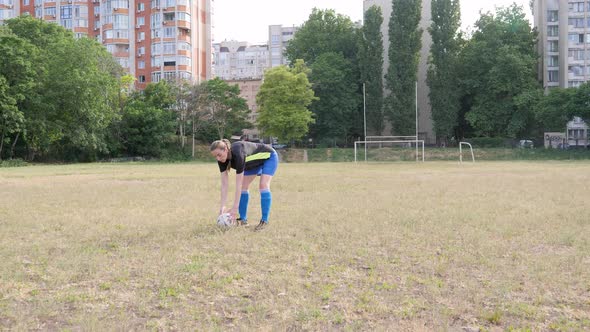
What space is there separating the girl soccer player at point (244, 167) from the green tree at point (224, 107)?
1873 inches

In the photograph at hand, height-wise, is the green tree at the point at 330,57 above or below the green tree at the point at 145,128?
above

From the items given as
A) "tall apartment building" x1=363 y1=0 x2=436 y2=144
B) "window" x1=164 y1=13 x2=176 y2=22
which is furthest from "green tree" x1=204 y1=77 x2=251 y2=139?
"window" x1=164 y1=13 x2=176 y2=22

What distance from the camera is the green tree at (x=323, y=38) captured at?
62.1 m

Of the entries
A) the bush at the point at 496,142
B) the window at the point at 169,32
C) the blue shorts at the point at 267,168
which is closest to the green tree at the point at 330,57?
the bush at the point at 496,142

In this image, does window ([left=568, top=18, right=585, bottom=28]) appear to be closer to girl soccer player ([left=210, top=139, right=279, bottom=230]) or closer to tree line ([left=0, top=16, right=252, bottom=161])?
tree line ([left=0, top=16, right=252, bottom=161])

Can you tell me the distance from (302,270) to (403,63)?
171ft

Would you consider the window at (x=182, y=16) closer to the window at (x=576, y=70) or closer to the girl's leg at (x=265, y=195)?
the window at (x=576, y=70)

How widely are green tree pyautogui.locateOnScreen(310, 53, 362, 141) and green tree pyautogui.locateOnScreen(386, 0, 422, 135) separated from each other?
440 cm

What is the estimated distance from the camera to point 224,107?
2239 inches

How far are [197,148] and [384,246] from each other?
52.2 metres

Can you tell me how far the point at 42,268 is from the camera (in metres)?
6.32

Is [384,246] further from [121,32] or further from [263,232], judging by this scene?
[121,32]

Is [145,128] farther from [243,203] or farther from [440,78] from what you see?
[243,203]

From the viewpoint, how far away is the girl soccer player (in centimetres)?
839
